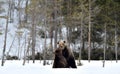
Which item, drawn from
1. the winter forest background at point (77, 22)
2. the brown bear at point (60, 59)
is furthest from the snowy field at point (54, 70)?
the winter forest background at point (77, 22)

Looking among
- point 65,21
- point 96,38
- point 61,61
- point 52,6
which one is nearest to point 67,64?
point 61,61

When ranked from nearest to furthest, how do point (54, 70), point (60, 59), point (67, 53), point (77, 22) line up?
point (67, 53), point (60, 59), point (54, 70), point (77, 22)

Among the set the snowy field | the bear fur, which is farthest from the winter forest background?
the bear fur

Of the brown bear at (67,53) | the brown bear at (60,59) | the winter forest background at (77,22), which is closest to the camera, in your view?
the brown bear at (67,53)

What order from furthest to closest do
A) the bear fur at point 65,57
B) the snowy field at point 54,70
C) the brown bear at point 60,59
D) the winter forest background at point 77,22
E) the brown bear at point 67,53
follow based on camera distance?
1. the winter forest background at point 77,22
2. the snowy field at point 54,70
3. the brown bear at point 60,59
4. the bear fur at point 65,57
5. the brown bear at point 67,53

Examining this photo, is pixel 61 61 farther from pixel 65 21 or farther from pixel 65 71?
pixel 65 21

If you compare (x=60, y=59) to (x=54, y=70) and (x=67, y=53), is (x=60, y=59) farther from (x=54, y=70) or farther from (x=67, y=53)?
(x=54, y=70)

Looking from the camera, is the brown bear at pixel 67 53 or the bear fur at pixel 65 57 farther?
the bear fur at pixel 65 57

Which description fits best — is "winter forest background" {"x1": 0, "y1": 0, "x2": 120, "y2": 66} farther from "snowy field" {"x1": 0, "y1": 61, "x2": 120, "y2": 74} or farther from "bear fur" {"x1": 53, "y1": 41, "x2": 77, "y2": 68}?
"bear fur" {"x1": 53, "y1": 41, "x2": 77, "y2": 68}

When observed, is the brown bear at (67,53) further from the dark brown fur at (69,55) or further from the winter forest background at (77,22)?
the winter forest background at (77,22)

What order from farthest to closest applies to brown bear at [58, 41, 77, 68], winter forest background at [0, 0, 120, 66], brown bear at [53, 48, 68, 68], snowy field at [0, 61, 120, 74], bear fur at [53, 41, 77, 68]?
1. winter forest background at [0, 0, 120, 66]
2. snowy field at [0, 61, 120, 74]
3. brown bear at [53, 48, 68, 68]
4. bear fur at [53, 41, 77, 68]
5. brown bear at [58, 41, 77, 68]

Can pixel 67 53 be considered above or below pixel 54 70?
above

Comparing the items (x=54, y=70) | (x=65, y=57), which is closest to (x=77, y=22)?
(x=54, y=70)

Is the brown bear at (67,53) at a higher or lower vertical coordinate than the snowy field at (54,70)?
higher
